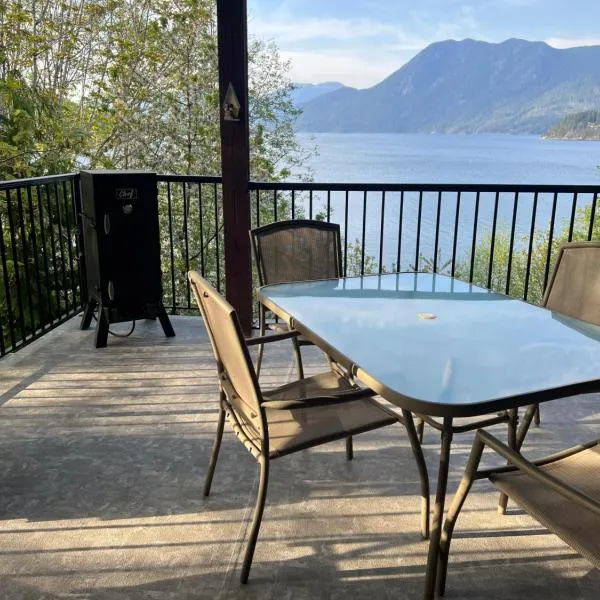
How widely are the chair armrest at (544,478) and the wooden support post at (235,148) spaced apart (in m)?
2.76

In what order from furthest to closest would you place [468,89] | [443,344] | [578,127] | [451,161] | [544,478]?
[451,161] < [468,89] < [578,127] < [443,344] < [544,478]

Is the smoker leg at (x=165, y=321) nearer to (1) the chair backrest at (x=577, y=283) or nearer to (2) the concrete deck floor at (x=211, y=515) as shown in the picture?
(2) the concrete deck floor at (x=211, y=515)

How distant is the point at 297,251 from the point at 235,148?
1.10 metres

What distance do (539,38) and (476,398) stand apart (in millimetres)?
7870

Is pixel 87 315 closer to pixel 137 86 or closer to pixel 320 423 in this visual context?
pixel 320 423

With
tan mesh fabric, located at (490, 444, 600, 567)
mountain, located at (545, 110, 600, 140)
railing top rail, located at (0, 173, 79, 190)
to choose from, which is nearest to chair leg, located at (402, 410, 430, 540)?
tan mesh fabric, located at (490, 444, 600, 567)

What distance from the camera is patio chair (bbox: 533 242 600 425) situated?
95.0 inches

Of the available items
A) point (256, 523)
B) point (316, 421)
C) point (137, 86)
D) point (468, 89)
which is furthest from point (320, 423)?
point (137, 86)

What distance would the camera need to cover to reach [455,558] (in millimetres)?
1890

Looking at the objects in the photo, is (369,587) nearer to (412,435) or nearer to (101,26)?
(412,435)

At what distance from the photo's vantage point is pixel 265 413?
178 centimetres

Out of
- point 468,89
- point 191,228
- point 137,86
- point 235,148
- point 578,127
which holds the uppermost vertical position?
point 137,86

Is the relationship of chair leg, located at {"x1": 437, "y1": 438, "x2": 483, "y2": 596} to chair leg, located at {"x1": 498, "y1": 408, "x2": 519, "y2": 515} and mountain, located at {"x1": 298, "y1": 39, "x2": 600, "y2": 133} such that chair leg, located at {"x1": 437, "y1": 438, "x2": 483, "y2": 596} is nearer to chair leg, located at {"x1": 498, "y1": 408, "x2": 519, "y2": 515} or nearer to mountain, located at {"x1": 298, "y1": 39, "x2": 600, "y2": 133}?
chair leg, located at {"x1": 498, "y1": 408, "x2": 519, "y2": 515}

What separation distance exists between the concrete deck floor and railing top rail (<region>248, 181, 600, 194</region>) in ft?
4.68
